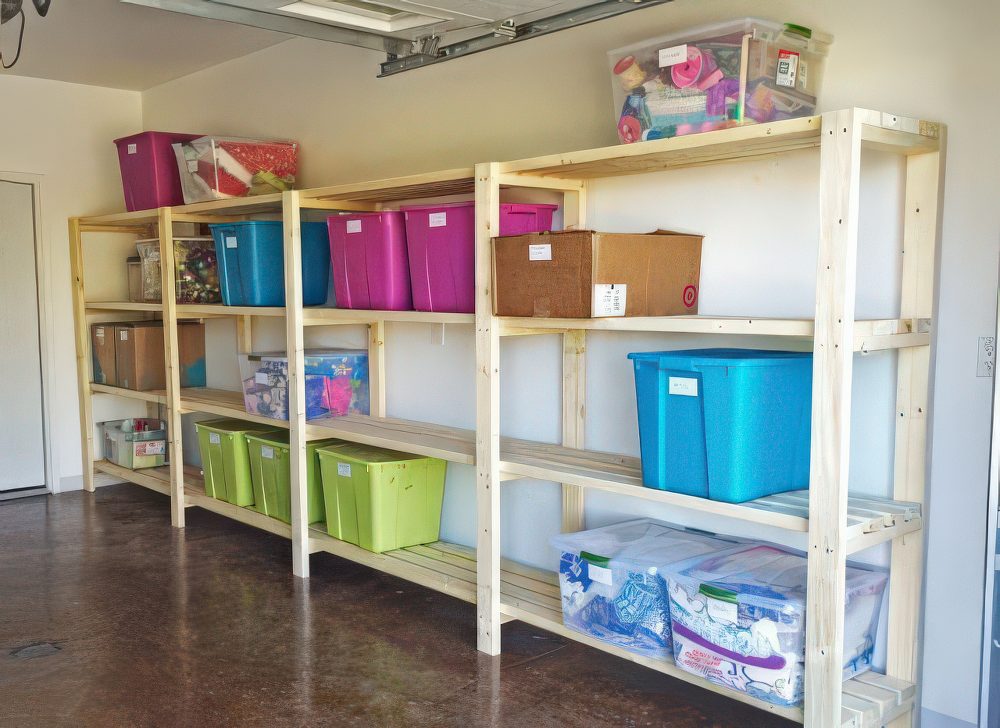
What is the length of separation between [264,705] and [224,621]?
815 millimetres

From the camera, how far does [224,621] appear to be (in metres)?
3.75

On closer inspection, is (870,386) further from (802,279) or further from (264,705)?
(264,705)

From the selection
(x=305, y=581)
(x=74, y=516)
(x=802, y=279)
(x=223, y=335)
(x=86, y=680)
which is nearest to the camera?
(x=802, y=279)

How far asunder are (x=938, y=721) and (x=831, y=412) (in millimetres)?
1155

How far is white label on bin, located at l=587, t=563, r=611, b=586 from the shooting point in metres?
2.95

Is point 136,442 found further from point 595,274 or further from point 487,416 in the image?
point 595,274

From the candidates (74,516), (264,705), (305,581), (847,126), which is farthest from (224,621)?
(847,126)

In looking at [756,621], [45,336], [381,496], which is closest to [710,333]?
[756,621]

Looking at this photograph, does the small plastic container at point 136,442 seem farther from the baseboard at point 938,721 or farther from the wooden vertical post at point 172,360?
the baseboard at point 938,721

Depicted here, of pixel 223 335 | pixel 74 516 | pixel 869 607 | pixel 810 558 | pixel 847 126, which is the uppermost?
pixel 847 126

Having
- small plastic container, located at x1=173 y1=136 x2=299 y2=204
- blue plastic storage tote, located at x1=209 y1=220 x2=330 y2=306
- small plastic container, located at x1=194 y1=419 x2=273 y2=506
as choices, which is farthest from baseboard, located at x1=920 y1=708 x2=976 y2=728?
small plastic container, located at x1=173 y1=136 x2=299 y2=204

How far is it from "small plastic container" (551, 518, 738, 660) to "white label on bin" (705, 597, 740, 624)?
20cm

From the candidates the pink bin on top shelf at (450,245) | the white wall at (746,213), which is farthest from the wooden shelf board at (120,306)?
the pink bin on top shelf at (450,245)

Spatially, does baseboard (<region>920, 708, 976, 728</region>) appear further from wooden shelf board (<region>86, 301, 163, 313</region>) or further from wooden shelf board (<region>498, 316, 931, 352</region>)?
wooden shelf board (<region>86, 301, 163, 313</region>)
